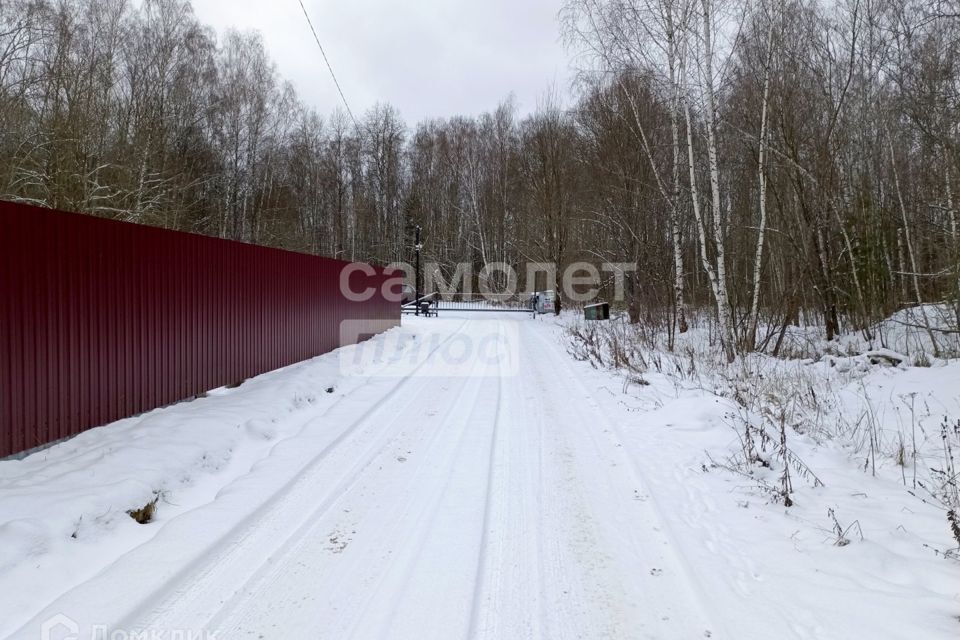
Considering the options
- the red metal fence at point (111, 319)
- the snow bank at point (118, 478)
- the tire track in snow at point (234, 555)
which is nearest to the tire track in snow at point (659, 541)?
the tire track in snow at point (234, 555)

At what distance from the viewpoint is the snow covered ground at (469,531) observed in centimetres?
214

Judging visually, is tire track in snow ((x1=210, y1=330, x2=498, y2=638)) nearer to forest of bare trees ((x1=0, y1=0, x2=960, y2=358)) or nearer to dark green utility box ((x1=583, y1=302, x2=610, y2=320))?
forest of bare trees ((x1=0, y1=0, x2=960, y2=358))

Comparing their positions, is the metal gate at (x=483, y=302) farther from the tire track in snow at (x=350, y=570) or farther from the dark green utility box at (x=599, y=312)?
the tire track in snow at (x=350, y=570)

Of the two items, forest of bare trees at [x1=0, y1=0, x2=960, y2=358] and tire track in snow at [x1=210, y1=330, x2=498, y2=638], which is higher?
forest of bare trees at [x1=0, y1=0, x2=960, y2=358]

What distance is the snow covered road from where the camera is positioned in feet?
6.97

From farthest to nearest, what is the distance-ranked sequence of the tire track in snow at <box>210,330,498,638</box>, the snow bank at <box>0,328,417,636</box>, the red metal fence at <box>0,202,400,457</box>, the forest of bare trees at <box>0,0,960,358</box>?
the forest of bare trees at <box>0,0,960,358</box>
the red metal fence at <box>0,202,400,457</box>
the snow bank at <box>0,328,417,636</box>
the tire track in snow at <box>210,330,498,638</box>

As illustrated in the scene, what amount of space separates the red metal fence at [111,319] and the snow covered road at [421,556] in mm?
1832

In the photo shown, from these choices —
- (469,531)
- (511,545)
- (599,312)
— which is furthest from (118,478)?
(599,312)

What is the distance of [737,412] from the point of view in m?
5.17

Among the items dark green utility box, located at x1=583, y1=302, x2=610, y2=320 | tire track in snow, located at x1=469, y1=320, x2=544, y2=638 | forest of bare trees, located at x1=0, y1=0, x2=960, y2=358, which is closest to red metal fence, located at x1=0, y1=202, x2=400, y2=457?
tire track in snow, located at x1=469, y1=320, x2=544, y2=638

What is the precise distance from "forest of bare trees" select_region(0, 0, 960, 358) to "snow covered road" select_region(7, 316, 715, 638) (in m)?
6.70

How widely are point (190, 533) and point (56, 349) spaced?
2.35 m

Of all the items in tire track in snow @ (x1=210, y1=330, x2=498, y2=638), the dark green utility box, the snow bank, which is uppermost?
the dark green utility box

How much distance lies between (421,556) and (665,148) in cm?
1556
